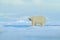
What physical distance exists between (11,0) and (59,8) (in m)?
0.67

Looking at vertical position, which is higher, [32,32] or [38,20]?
[38,20]

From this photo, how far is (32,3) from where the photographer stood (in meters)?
1.51

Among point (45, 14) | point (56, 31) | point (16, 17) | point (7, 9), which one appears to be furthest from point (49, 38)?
point (7, 9)

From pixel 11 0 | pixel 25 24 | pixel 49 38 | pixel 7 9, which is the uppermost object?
pixel 11 0

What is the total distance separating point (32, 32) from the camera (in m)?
1.50

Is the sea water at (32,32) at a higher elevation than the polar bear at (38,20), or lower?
lower

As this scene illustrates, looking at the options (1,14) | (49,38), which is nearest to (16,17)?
(1,14)

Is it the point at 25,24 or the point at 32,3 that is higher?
the point at 32,3

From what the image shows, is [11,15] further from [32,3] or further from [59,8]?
[59,8]

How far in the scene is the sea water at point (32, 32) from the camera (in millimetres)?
1501

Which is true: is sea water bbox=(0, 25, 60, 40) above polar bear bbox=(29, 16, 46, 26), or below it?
below

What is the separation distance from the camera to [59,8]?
150 centimetres

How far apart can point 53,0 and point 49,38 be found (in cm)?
53

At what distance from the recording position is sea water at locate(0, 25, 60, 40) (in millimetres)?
1501
